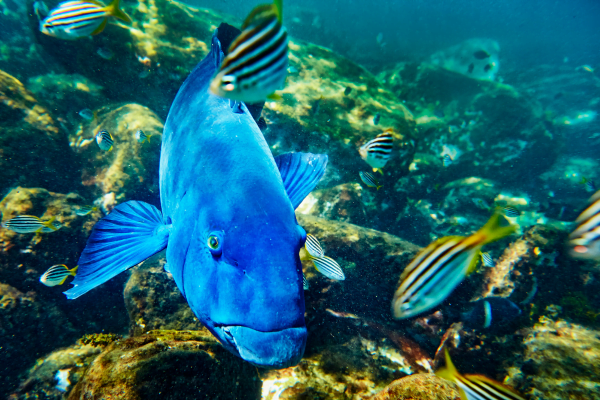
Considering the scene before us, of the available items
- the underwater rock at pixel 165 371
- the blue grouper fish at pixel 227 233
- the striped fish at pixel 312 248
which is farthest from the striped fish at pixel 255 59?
the underwater rock at pixel 165 371

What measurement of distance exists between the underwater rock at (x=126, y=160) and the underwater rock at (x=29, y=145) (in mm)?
432

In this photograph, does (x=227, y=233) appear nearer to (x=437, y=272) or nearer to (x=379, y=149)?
(x=437, y=272)

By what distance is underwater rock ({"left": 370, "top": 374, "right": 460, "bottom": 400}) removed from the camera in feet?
6.40

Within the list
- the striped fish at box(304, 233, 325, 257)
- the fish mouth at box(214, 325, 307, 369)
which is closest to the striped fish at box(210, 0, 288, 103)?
the fish mouth at box(214, 325, 307, 369)

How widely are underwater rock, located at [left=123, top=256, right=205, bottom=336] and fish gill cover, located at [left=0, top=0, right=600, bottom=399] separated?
26mm

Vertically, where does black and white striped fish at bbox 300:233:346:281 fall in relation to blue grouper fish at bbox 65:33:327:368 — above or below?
below

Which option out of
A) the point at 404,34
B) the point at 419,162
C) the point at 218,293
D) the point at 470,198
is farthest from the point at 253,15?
the point at 404,34

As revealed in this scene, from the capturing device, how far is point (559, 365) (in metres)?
2.91

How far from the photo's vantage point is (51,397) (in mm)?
3701

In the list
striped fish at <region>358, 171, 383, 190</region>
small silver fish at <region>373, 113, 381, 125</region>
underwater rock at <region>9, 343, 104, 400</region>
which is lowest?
underwater rock at <region>9, 343, 104, 400</region>

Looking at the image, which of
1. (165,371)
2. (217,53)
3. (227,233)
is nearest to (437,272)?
(227,233)

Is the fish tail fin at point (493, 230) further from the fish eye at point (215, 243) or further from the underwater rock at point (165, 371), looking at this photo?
the underwater rock at point (165, 371)

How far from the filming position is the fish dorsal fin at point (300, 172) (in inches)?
73.2

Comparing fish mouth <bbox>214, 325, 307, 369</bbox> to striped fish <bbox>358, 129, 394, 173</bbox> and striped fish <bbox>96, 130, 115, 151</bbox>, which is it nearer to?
striped fish <bbox>358, 129, 394, 173</bbox>
